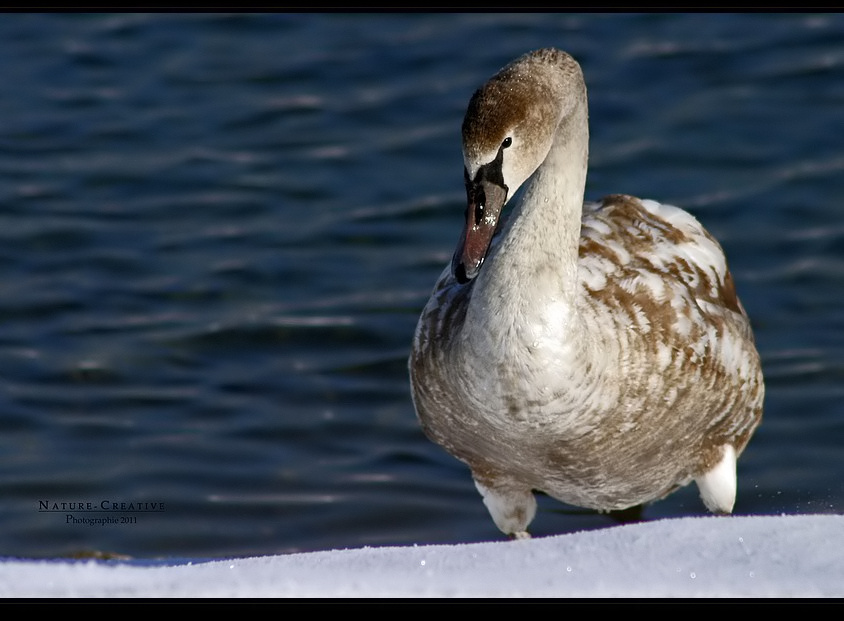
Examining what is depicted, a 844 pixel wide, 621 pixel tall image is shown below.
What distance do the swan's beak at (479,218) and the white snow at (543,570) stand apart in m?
1.20

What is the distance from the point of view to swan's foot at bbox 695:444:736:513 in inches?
238

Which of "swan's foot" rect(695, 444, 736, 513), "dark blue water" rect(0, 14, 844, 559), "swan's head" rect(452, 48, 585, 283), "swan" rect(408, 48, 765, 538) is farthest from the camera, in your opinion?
"dark blue water" rect(0, 14, 844, 559)

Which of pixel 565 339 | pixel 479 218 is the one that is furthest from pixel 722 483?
pixel 479 218

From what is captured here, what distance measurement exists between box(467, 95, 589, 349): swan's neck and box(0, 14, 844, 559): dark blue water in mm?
2235

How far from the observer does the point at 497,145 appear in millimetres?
4648

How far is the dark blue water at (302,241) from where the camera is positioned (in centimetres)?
738

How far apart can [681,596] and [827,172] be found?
7.43 m

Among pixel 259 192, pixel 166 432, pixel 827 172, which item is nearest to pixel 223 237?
pixel 259 192

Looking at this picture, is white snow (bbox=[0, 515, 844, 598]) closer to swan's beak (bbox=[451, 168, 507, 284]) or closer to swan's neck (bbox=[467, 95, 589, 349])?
swan's beak (bbox=[451, 168, 507, 284])

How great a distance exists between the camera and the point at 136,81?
11.6m

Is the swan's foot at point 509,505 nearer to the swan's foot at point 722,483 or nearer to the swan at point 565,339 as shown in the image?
the swan at point 565,339

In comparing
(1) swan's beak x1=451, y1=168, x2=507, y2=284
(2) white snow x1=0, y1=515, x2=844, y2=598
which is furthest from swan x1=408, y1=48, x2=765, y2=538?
(2) white snow x1=0, y1=515, x2=844, y2=598

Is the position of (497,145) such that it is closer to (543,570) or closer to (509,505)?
(543,570)
